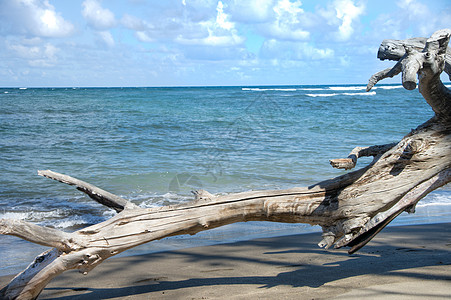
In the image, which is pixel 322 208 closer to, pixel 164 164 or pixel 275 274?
pixel 275 274

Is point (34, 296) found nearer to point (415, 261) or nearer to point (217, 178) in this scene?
point (415, 261)

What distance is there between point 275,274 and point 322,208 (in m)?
0.85

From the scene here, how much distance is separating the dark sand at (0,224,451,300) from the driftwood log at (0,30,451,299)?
44cm

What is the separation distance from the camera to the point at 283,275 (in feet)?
11.3

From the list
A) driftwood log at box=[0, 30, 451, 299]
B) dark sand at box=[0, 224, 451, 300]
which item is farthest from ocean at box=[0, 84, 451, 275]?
driftwood log at box=[0, 30, 451, 299]

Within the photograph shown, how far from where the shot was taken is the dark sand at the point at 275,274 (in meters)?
3.00

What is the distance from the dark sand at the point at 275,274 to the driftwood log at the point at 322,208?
1.45ft

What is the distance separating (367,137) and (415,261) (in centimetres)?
1098

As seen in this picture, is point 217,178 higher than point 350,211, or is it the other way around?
point 350,211

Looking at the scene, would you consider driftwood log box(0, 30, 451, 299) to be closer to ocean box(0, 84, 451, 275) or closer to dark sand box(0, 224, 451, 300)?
dark sand box(0, 224, 451, 300)

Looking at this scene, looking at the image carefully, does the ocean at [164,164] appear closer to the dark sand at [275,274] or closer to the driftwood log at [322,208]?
the dark sand at [275,274]

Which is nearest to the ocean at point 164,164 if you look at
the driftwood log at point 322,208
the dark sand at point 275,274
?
the dark sand at point 275,274

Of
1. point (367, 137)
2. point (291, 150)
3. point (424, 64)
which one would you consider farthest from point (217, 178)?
point (367, 137)

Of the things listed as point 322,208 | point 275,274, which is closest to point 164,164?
point 275,274
